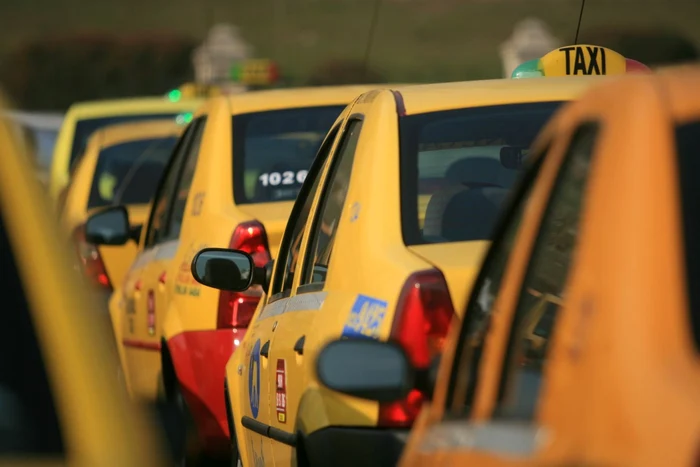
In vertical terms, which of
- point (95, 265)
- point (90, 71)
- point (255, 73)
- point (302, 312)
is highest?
point (90, 71)

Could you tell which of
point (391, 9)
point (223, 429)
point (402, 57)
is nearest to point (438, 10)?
point (391, 9)

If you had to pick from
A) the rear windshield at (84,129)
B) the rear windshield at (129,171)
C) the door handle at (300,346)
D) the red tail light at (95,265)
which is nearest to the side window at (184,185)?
the red tail light at (95,265)

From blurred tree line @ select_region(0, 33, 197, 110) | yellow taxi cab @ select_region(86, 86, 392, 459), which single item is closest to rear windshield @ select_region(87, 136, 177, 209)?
yellow taxi cab @ select_region(86, 86, 392, 459)

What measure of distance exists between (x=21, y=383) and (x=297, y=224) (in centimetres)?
359

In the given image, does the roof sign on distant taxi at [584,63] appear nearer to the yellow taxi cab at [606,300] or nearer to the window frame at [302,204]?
the window frame at [302,204]

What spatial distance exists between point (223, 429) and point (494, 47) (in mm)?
87069

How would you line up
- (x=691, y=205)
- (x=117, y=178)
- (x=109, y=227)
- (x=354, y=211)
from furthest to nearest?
(x=117, y=178) < (x=109, y=227) < (x=354, y=211) < (x=691, y=205)

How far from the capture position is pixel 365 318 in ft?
17.3

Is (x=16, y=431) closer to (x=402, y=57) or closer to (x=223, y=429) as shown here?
(x=223, y=429)

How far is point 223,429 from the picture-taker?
8.37 m

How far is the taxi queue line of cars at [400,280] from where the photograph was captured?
9.55 feet

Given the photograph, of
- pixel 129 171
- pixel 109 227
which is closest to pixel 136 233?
pixel 109 227

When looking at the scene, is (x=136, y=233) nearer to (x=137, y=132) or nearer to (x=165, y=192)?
(x=165, y=192)

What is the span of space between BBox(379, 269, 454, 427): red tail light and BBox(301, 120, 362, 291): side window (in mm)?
767
